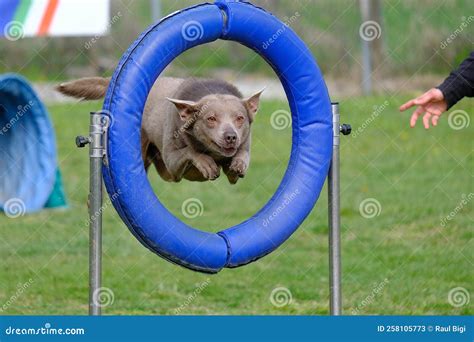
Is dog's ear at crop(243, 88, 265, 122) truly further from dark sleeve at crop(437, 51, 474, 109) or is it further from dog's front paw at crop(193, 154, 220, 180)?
dark sleeve at crop(437, 51, 474, 109)

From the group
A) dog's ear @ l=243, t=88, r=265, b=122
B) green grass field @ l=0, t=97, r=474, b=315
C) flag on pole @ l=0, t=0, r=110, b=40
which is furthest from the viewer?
flag on pole @ l=0, t=0, r=110, b=40

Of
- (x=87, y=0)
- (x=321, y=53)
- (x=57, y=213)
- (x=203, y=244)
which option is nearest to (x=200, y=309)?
(x=203, y=244)

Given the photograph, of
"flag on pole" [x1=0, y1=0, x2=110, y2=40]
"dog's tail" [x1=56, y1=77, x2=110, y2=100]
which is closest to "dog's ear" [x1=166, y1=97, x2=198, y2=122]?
"dog's tail" [x1=56, y1=77, x2=110, y2=100]

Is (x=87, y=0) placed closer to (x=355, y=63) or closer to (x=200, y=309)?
(x=355, y=63)

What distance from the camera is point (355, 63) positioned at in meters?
15.9

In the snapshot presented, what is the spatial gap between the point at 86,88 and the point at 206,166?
1.29 meters

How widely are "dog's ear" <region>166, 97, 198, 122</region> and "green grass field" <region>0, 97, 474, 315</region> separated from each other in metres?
2.10

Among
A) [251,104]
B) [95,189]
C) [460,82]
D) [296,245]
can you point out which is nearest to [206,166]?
[251,104]

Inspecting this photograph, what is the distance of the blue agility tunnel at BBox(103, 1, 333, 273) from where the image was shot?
18.3 feet

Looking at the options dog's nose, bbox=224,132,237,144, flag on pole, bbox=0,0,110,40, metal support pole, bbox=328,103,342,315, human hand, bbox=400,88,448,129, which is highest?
flag on pole, bbox=0,0,110,40

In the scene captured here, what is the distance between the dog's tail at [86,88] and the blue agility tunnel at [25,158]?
3744 millimetres

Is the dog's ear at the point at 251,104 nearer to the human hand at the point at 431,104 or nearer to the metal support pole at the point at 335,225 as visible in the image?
the metal support pole at the point at 335,225

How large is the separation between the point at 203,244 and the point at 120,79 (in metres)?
1.02

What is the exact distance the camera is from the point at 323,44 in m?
15.3
